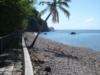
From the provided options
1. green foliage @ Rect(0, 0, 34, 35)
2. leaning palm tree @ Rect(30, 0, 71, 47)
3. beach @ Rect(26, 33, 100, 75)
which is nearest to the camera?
beach @ Rect(26, 33, 100, 75)

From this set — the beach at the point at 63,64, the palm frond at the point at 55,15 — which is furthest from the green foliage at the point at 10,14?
the palm frond at the point at 55,15

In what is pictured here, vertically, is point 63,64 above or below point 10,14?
below

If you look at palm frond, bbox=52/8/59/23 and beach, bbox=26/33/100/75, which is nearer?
beach, bbox=26/33/100/75

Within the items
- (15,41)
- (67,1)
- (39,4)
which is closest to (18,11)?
(15,41)

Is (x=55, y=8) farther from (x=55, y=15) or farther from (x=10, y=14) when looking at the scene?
(x=10, y=14)

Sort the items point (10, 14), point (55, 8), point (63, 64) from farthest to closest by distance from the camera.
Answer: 1. point (55, 8)
2. point (10, 14)
3. point (63, 64)

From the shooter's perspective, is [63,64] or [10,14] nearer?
[63,64]

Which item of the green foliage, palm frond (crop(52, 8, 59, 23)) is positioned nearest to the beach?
the green foliage

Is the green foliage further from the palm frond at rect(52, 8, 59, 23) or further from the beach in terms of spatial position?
the palm frond at rect(52, 8, 59, 23)

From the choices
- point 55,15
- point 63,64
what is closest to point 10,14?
point 63,64

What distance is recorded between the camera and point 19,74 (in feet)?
23.8

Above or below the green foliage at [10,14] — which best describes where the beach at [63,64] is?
below

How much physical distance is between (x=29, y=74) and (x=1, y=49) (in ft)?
26.0

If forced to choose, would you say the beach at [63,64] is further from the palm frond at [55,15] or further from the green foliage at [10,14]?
the palm frond at [55,15]
